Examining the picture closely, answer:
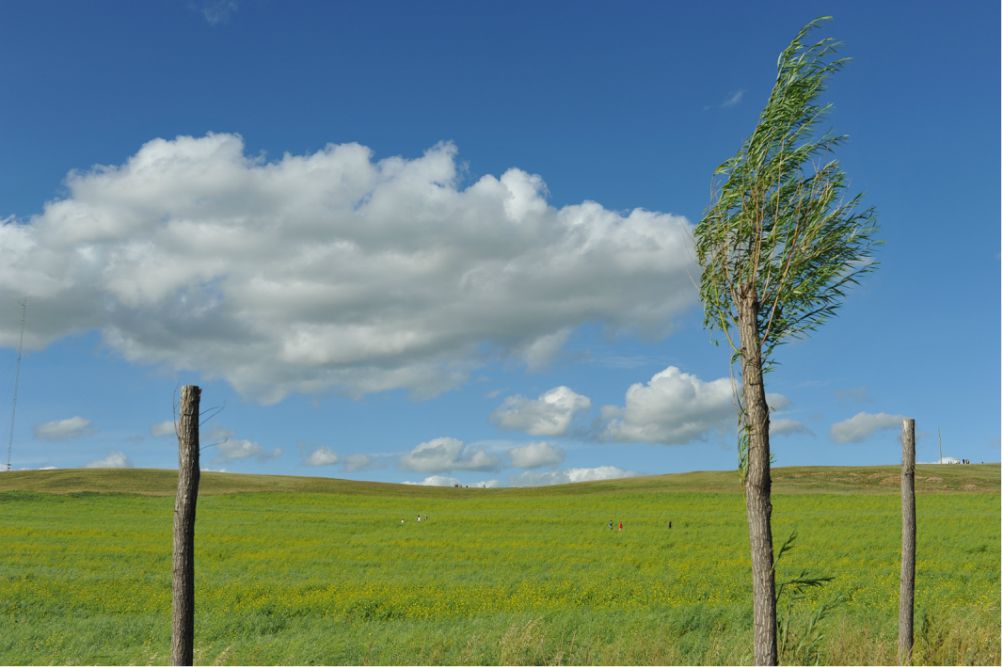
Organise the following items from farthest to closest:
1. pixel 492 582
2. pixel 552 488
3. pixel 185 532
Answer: pixel 552 488
pixel 492 582
pixel 185 532

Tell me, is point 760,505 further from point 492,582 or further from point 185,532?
point 492,582

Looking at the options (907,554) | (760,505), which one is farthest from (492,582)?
(760,505)

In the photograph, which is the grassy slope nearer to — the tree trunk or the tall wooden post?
the tall wooden post

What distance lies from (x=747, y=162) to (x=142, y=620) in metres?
20.0

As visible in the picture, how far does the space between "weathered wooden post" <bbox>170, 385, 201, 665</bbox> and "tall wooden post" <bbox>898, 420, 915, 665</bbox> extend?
37.8 feet

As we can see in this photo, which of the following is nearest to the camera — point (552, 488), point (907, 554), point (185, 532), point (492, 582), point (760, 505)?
point (760, 505)

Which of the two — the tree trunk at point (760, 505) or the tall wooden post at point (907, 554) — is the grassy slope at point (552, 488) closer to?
the tall wooden post at point (907, 554)

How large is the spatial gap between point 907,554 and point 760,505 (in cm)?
772

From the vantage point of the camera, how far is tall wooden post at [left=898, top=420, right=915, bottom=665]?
13875mm

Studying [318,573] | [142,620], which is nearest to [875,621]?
[142,620]

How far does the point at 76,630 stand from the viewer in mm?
20688

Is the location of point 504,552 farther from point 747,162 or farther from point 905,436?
point 747,162

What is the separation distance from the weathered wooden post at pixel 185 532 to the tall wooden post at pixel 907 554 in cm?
1151

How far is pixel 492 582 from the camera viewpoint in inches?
1112
